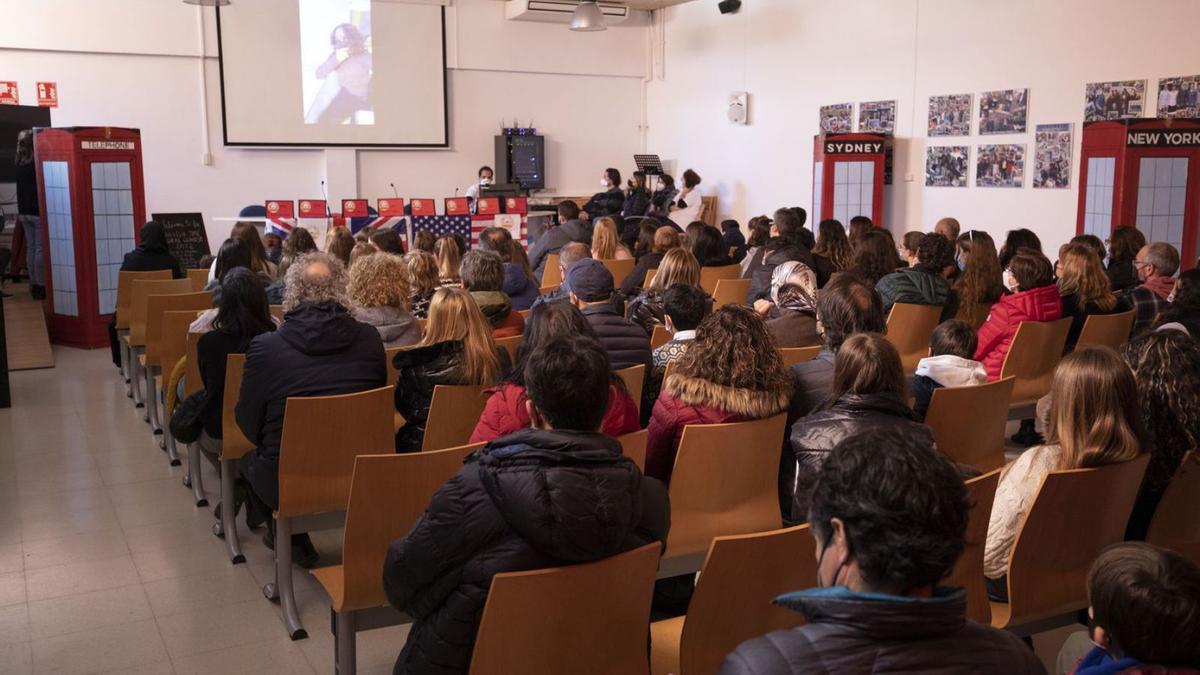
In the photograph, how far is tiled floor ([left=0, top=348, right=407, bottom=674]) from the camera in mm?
3354

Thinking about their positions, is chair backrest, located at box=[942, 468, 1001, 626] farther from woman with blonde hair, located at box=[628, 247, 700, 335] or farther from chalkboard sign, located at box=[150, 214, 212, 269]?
chalkboard sign, located at box=[150, 214, 212, 269]

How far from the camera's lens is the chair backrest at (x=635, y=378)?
3.77 m

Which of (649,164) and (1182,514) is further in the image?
(649,164)

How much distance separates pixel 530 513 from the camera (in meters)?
1.91

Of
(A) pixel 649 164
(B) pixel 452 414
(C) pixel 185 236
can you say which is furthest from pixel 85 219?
(A) pixel 649 164

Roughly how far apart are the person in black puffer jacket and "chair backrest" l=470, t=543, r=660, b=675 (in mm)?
38

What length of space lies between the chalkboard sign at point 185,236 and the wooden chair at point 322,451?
8516 mm

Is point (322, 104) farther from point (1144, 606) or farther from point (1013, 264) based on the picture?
point (1144, 606)

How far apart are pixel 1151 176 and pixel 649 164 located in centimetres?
807

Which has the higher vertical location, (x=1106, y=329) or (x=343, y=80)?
(x=343, y=80)

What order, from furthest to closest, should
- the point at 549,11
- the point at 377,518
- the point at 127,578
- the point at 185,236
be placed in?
the point at 549,11, the point at 185,236, the point at 127,578, the point at 377,518

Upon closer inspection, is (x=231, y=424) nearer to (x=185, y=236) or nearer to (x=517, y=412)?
(x=517, y=412)

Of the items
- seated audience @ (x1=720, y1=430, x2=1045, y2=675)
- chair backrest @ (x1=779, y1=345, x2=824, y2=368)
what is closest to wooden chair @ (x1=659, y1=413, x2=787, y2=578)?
chair backrest @ (x1=779, y1=345, x2=824, y2=368)

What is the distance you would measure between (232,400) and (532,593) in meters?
2.45
